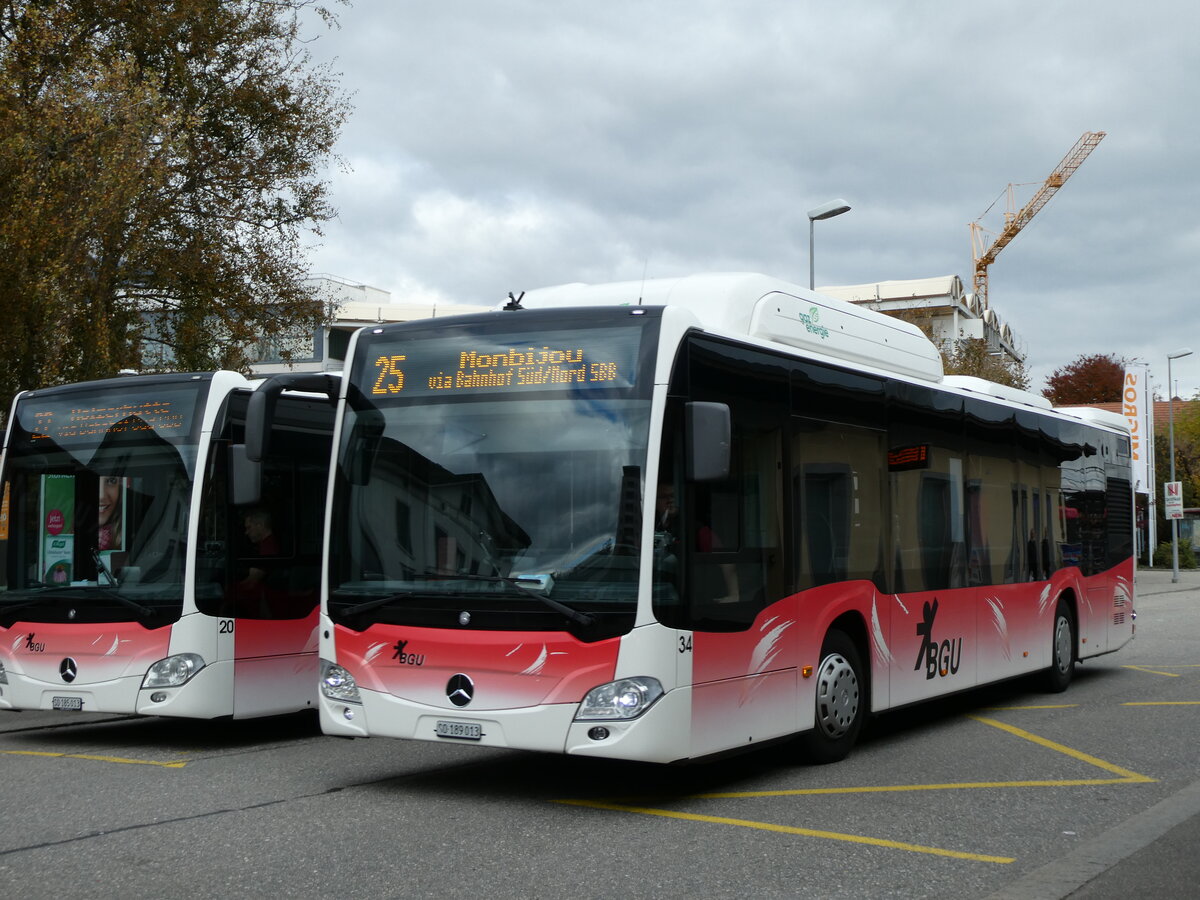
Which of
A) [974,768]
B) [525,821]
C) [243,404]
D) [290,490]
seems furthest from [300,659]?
[974,768]

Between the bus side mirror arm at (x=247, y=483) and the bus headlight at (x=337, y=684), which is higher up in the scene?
the bus side mirror arm at (x=247, y=483)

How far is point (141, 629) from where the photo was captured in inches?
414

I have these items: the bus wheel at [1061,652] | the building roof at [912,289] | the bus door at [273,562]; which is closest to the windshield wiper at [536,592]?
the bus door at [273,562]

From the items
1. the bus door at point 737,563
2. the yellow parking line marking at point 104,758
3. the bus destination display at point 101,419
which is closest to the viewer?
the bus door at point 737,563

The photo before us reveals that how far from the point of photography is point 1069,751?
33.6 feet

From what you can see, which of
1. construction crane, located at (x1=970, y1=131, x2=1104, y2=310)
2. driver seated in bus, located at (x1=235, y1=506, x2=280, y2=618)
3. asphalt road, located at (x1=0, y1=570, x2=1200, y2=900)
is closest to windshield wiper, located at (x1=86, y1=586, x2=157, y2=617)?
driver seated in bus, located at (x1=235, y1=506, x2=280, y2=618)

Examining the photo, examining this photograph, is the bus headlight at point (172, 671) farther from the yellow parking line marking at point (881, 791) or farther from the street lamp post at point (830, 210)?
the street lamp post at point (830, 210)

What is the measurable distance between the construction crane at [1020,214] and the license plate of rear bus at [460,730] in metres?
104

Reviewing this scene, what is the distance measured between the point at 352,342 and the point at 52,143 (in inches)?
416

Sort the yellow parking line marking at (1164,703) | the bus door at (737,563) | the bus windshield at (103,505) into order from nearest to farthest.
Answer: the bus door at (737,563), the bus windshield at (103,505), the yellow parking line marking at (1164,703)

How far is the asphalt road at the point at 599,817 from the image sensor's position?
20.5ft

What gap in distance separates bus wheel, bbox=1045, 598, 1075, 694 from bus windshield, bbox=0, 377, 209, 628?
846 cm

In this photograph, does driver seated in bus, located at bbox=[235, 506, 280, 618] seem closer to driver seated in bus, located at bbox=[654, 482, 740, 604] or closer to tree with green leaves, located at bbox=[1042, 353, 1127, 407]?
driver seated in bus, located at bbox=[654, 482, 740, 604]

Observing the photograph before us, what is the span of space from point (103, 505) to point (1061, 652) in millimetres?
9218
